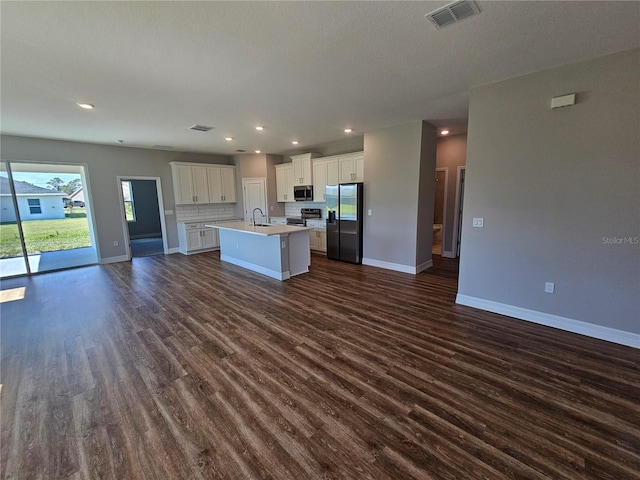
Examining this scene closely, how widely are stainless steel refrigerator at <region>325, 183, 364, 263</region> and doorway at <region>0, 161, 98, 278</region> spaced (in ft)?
18.4

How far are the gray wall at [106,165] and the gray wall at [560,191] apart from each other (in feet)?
23.7

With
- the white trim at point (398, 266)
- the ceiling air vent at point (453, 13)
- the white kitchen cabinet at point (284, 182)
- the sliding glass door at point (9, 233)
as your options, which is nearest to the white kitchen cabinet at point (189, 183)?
the white kitchen cabinet at point (284, 182)

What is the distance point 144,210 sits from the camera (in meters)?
10.3

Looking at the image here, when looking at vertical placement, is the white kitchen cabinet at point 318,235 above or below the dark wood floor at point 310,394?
above

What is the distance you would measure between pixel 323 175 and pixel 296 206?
5.36 feet

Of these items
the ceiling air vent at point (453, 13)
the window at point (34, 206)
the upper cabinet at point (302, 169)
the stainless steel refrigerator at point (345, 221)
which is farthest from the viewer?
the upper cabinet at point (302, 169)

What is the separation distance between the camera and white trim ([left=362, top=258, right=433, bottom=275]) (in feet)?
16.9

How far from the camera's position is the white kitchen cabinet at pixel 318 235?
6.80m

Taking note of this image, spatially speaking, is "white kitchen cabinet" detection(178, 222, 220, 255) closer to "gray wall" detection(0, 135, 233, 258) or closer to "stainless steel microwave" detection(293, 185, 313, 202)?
"gray wall" detection(0, 135, 233, 258)

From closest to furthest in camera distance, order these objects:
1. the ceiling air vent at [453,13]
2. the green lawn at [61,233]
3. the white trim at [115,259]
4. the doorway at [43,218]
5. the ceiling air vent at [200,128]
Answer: the ceiling air vent at [453,13]
the ceiling air vent at [200,128]
the doorway at [43,218]
the white trim at [115,259]
the green lawn at [61,233]

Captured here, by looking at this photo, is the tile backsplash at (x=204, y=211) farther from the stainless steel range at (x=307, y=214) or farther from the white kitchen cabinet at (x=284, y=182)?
the stainless steel range at (x=307, y=214)

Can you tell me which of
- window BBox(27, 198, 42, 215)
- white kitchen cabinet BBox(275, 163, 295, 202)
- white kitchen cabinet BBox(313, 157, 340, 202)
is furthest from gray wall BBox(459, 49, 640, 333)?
window BBox(27, 198, 42, 215)

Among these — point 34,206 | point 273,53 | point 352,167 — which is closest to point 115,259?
point 34,206

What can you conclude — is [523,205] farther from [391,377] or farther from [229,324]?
[229,324]
